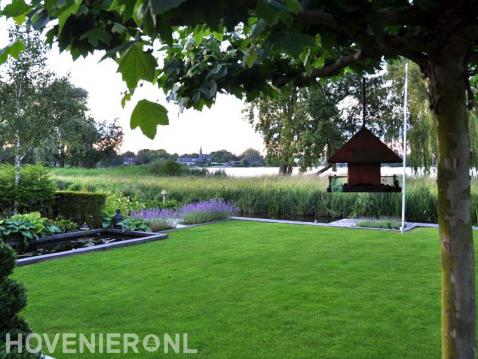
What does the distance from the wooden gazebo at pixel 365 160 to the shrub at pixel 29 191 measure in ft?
27.2

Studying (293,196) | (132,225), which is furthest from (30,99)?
(293,196)

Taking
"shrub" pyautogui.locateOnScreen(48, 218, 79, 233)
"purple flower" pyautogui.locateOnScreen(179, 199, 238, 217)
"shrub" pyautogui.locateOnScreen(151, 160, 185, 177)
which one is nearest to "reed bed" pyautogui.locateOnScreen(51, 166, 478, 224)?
"purple flower" pyautogui.locateOnScreen(179, 199, 238, 217)

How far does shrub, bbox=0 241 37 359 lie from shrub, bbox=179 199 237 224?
9.34m

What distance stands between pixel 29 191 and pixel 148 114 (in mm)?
9817

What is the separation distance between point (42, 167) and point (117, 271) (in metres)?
4.96

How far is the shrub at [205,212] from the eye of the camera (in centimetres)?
1208

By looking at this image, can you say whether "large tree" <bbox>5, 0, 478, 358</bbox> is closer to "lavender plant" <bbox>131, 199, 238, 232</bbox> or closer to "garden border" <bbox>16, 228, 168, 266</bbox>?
"garden border" <bbox>16, 228, 168, 266</bbox>

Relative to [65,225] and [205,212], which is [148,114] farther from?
[205,212]

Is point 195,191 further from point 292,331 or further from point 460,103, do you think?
point 460,103

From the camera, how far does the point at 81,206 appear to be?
10.2 meters

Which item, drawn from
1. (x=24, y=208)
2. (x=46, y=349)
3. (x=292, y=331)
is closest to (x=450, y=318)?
(x=292, y=331)

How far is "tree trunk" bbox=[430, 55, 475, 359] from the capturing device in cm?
194

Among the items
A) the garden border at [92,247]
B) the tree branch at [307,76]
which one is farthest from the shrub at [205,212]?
the tree branch at [307,76]

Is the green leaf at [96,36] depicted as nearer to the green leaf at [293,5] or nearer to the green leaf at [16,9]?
the green leaf at [16,9]
